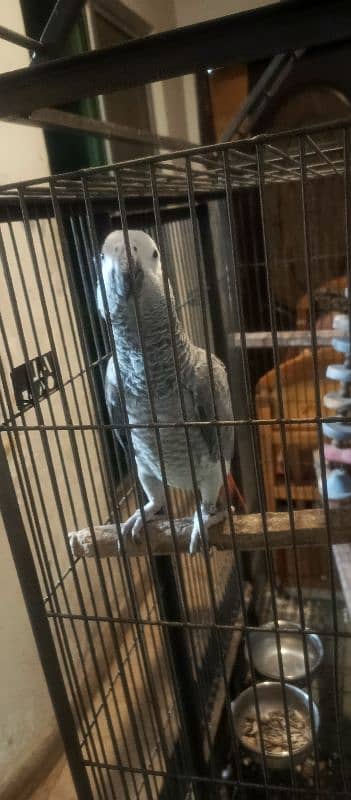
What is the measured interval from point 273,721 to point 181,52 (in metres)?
1.25

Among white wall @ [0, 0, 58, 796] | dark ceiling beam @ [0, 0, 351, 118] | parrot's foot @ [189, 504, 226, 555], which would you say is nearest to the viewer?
dark ceiling beam @ [0, 0, 351, 118]

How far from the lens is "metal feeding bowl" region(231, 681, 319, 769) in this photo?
109 cm

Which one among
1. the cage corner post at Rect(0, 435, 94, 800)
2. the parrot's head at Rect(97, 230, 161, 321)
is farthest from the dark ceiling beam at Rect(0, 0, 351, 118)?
the cage corner post at Rect(0, 435, 94, 800)

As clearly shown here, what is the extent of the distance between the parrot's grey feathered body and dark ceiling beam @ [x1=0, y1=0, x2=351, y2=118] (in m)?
0.19

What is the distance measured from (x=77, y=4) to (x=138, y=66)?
14cm

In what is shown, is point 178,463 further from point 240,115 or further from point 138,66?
point 240,115

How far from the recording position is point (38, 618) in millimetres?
654

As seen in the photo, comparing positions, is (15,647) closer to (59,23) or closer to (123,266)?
(123,266)

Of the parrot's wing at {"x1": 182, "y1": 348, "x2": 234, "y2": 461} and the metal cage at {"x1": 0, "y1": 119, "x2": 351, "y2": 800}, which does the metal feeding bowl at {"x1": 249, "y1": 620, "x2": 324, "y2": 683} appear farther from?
the parrot's wing at {"x1": 182, "y1": 348, "x2": 234, "y2": 461}

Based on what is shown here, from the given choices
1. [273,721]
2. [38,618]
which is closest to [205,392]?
[38,618]

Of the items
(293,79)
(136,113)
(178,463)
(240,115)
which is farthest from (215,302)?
(293,79)

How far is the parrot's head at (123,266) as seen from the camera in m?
0.63

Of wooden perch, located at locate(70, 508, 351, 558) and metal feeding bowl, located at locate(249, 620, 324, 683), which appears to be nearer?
wooden perch, located at locate(70, 508, 351, 558)

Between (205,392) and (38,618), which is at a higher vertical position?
(205,392)
